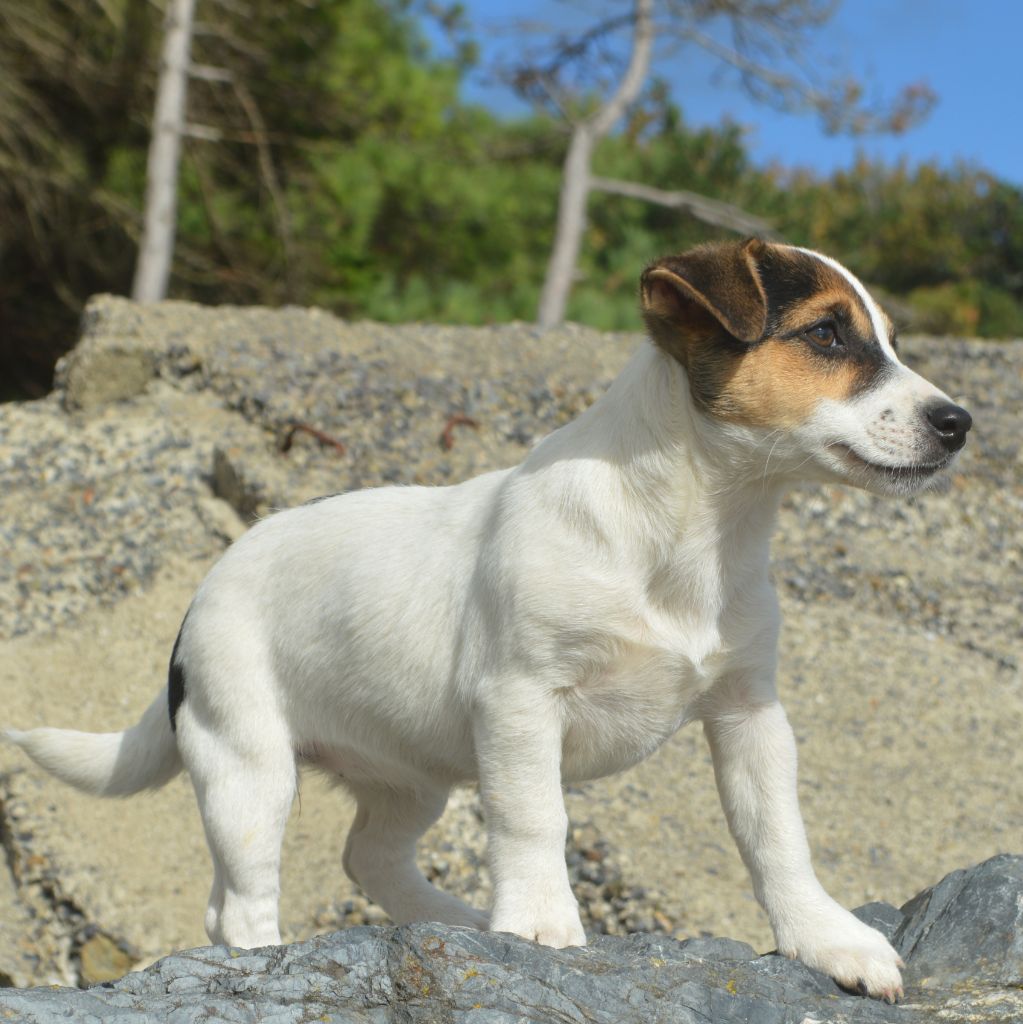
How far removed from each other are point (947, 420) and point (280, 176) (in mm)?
14423

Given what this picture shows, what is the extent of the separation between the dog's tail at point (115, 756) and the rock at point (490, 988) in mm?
1405

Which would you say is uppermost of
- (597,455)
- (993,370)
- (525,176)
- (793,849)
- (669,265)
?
(525,176)

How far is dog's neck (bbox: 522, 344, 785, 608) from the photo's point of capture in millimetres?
3629

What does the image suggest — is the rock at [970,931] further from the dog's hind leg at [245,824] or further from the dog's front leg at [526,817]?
the dog's hind leg at [245,824]

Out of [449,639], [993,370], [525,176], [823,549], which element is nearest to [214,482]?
[823,549]

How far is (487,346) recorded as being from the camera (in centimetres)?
1047

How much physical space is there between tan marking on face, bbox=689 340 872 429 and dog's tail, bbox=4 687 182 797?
2240 millimetres

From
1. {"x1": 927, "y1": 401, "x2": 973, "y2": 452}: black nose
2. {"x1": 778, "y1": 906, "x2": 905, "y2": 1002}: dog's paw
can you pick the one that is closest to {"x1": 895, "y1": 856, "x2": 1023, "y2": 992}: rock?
{"x1": 778, "y1": 906, "x2": 905, "y2": 1002}: dog's paw

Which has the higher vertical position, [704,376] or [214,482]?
[704,376]

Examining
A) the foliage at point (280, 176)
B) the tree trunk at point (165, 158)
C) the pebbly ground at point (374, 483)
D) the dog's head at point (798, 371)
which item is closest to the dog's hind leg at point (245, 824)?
the dog's head at point (798, 371)

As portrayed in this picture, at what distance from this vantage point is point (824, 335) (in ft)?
12.0

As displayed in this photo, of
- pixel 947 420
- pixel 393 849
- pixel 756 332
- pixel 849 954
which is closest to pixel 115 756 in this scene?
pixel 393 849

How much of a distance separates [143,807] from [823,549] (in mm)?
4888

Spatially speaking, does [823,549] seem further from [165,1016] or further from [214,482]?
[165,1016]
